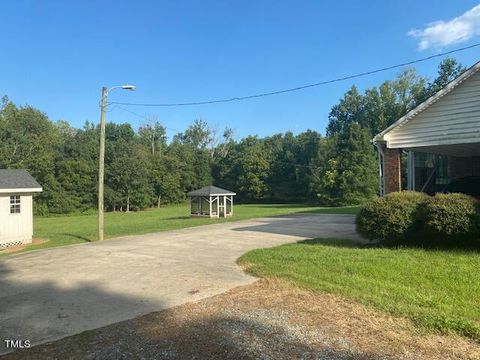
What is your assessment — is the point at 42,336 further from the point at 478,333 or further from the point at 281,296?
the point at 478,333

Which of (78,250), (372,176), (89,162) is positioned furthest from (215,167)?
(78,250)

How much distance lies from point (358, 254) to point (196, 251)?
4182 mm

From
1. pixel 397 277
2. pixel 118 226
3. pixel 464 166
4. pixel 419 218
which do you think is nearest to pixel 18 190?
pixel 118 226

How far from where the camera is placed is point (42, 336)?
493 centimetres

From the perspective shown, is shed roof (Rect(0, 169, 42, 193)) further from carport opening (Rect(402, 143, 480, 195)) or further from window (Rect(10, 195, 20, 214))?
carport opening (Rect(402, 143, 480, 195))

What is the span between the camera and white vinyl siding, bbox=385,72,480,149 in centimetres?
1041

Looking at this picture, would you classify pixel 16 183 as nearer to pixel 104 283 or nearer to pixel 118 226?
pixel 118 226

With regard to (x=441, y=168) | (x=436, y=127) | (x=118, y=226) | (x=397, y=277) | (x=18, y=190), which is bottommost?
(x=118, y=226)

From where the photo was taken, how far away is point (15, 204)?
18.9m

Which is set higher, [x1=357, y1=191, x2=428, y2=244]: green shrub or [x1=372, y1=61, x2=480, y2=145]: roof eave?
[x1=372, y1=61, x2=480, y2=145]: roof eave

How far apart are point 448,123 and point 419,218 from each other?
293cm

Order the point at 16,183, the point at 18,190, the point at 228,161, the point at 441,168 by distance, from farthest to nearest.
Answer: the point at 228,161 < the point at 16,183 < the point at 18,190 < the point at 441,168

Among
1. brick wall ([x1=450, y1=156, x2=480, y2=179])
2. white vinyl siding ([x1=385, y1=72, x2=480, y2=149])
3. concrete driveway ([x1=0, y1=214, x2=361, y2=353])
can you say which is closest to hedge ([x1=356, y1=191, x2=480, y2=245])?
white vinyl siding ([x1=385, y1=72, x2=480, y2=149])

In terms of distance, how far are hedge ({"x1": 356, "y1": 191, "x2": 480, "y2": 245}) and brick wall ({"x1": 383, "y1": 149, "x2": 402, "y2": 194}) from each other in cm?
184
